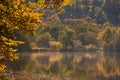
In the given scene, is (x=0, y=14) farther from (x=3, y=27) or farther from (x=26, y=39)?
(x=26, y=39)

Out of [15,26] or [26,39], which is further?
[26,39]

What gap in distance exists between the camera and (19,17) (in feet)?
61.8

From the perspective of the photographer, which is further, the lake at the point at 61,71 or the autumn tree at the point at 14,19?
the lake at the point at 61,71

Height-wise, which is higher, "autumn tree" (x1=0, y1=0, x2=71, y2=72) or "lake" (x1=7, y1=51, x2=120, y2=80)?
"autumn tree" (x1=0, y1=0, x2=71, y2=72)

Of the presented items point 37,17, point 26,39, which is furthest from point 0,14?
point 26,39

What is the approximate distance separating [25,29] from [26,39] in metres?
175

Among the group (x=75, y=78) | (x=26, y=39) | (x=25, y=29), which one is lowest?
(x=26, y=39)

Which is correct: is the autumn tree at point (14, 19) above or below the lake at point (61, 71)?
above

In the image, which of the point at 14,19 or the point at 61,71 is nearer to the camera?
the point at 14,19

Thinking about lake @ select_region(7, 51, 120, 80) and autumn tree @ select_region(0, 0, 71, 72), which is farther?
lake @ select_region(7, 51, 120, 80)

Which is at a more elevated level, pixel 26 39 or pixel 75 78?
pixel 75 78

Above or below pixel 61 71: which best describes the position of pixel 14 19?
above

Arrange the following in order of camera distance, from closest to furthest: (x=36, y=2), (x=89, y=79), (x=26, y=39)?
(x=36, y=2)
(x=89, y=79)
(x=26, y=39)

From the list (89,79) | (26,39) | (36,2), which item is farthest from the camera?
(26,39)
